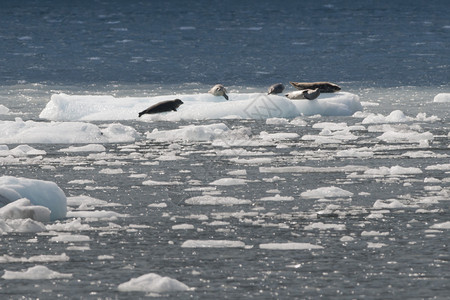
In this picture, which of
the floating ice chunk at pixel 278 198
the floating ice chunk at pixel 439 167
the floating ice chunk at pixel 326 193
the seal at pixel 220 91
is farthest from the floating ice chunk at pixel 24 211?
the seal at pixel 220 91

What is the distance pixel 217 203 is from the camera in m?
10.4

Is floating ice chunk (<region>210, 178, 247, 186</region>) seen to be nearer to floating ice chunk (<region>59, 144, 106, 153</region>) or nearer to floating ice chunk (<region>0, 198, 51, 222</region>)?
floating ice chunk (<region>0, 198, 51, 222</region>)

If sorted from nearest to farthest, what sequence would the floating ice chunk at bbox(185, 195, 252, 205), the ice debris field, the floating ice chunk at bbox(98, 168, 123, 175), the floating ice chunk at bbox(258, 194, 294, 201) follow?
the ice debris field < the floating ice chunk at bbox(185, 195, 252, 205) < the floating ice chunk at bbox(258, 194, 294, 201) < the floating ice chunk at bbox(98, 168, 123, 175)

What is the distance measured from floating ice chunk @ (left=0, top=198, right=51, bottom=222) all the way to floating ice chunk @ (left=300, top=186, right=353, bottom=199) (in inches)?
108

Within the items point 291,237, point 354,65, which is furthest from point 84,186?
point 354,65

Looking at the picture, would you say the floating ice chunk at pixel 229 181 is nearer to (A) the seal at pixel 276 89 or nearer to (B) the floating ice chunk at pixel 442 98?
(A) the seal at pixel 276 89

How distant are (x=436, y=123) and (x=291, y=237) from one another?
1032cm

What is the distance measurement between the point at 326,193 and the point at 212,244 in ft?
8.56

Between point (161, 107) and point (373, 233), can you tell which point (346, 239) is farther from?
point (161, 107)

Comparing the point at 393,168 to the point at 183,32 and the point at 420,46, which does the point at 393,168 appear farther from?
the point at 183,32

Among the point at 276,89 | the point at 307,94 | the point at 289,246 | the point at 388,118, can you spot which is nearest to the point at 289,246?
the point at 289,246

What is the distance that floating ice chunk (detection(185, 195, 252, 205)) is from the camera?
10.4 m

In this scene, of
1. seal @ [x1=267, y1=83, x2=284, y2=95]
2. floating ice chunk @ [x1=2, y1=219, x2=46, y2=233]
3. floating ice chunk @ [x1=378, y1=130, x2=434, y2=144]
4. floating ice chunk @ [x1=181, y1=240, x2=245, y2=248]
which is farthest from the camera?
seal @ [x1=267, y1=83, x2=284, y2=95]

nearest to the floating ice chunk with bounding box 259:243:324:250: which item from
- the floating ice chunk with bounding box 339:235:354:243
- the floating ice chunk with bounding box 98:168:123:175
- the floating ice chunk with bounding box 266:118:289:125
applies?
the floating ice chunk with bounding box 339:235:354:243
